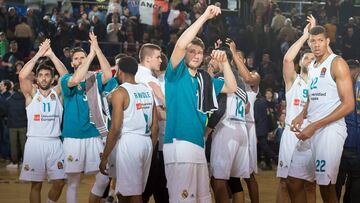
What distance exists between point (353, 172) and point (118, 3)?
1412 cm

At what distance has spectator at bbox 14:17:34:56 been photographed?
20.7 m

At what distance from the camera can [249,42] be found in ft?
71.8

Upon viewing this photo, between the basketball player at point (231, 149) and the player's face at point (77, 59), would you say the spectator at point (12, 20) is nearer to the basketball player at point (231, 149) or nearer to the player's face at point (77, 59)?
the player's face at point (77, 59)

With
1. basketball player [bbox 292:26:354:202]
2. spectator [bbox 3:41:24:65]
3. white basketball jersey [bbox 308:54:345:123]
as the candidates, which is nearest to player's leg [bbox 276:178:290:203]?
basketball player [bbox 292:26:354:202]

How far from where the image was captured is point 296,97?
32.9ft

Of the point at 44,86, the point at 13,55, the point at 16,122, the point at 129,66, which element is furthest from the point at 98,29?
the point at 129,66

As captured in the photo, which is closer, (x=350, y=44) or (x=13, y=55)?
(x=13, y=55)

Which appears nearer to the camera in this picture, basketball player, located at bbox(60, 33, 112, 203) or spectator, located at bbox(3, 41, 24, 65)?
basketball player, located at bbox(60, 33, 112, 203)

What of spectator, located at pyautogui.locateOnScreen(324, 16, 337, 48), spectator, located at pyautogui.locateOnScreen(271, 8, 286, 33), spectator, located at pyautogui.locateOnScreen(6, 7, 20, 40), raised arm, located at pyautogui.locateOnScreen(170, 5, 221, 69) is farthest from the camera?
spectator, located at pyautogui.locateOnScreen(271, 8, 286, 33)

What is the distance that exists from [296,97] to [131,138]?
246 cm

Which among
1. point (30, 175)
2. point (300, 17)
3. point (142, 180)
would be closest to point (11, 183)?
point (30, 175)

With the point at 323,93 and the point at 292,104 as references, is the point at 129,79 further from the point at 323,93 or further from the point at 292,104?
the point at 292,104

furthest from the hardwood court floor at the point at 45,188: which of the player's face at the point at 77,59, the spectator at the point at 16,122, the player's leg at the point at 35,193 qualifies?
the player's face at the point at 77,59

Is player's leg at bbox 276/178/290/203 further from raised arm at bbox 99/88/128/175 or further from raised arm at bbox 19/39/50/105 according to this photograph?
raised arm at bbox 19/39/50/105
